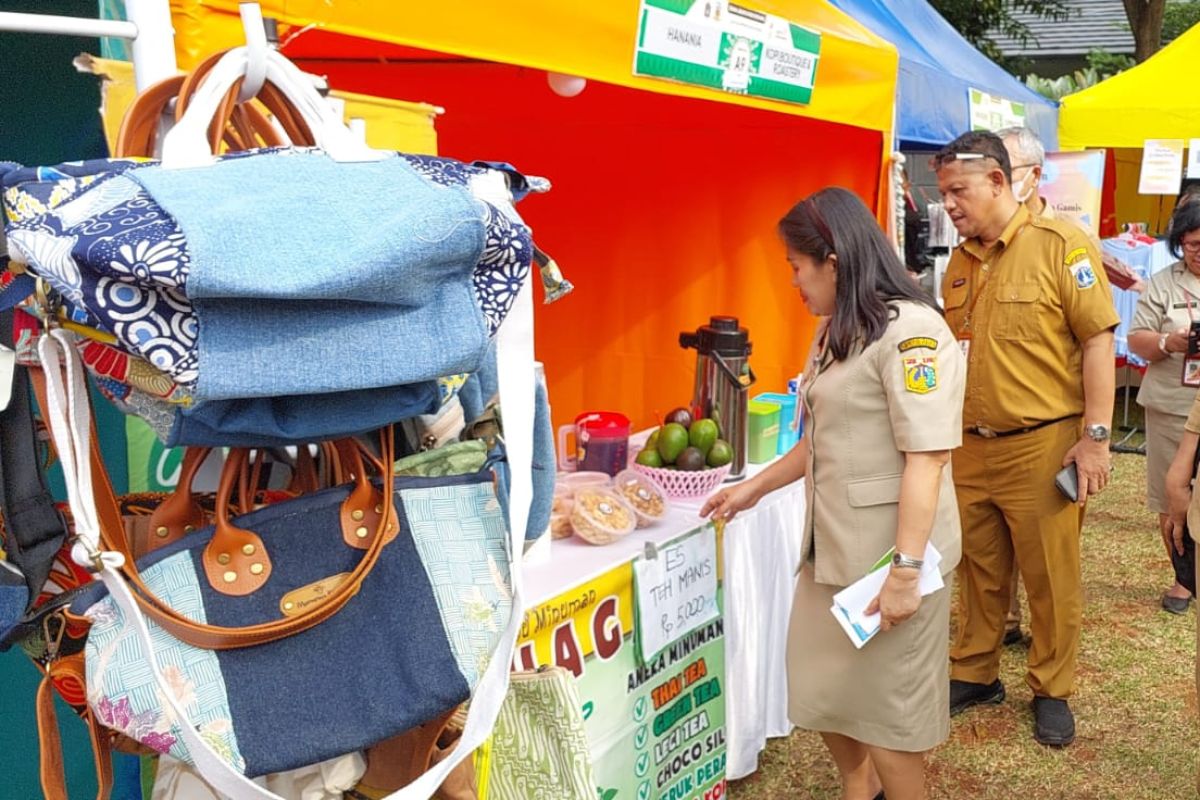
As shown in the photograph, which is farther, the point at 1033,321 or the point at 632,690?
the point at 1033,321

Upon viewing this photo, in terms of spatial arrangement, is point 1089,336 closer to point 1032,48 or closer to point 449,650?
point 449,650

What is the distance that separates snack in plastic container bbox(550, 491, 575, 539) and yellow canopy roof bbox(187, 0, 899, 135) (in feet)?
3.42

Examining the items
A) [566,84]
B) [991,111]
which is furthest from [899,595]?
[991,111]

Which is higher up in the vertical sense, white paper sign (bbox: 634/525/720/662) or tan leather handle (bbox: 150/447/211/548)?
tan leather handle (bbox: 150/447/211/548)

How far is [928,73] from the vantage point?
446cm

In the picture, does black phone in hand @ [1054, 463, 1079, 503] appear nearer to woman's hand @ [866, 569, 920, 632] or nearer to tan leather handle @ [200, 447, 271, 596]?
woman's hand @ [866, 569, 920, 632]

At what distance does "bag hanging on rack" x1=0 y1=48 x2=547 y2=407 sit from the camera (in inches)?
30.4

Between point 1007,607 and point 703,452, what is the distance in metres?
1.29

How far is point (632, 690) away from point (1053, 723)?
1706mm

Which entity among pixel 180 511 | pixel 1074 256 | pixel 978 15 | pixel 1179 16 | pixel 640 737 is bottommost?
pixel 640 737

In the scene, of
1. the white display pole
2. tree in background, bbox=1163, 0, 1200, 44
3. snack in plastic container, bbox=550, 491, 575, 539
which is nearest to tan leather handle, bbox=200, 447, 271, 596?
the white display pole

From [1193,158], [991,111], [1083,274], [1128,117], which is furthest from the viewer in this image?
[1128,117]

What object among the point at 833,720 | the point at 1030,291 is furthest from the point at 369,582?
the point at 1030,291

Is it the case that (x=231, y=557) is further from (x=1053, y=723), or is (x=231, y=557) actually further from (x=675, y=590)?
(x=1053, y=723)
